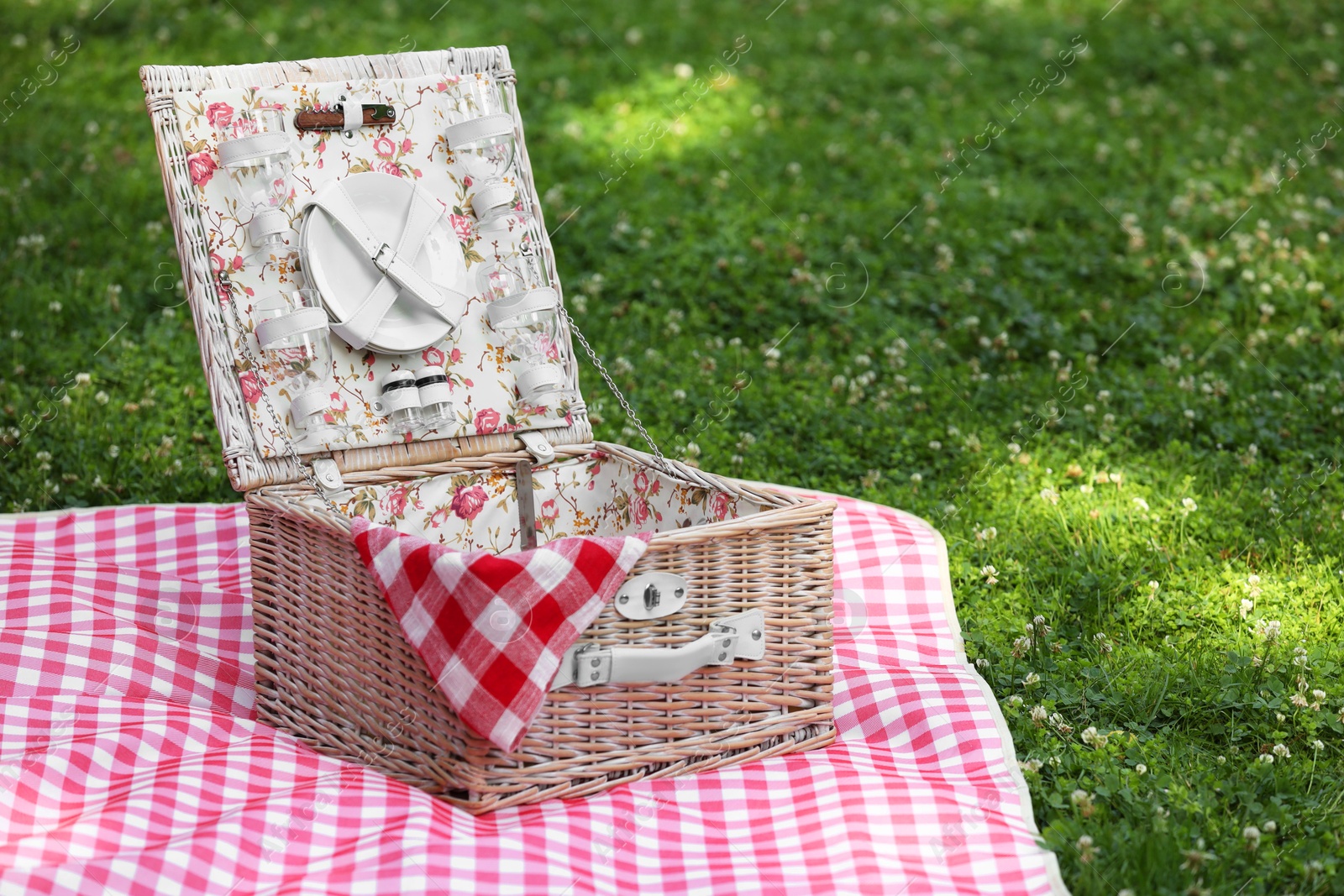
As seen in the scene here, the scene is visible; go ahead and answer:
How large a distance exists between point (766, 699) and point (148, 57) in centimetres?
534

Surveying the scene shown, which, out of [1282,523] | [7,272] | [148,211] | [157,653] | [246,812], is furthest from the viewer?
[148,211]

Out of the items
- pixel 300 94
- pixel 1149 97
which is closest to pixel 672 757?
Result: pixel 300 94

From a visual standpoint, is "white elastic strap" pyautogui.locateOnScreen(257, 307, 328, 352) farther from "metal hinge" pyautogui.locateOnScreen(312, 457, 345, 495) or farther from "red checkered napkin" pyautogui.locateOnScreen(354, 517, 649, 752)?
"red checkered napkin" pyautogui.locateOnScreen(354, 517, 649, 752)

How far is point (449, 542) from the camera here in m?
2.82

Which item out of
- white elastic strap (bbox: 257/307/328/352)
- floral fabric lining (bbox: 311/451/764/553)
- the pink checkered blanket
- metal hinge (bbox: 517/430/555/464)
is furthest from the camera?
metal hinge (bbox: 517/430/555/464)

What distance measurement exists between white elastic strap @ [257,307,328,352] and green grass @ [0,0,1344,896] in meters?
1.04

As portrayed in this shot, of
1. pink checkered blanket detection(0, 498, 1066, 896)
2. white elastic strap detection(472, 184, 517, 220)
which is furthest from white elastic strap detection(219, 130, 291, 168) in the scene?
pink checkered blanket detection(0, 498, 1066, 896)

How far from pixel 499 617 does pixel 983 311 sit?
119 inches

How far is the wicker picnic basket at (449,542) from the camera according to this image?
2119mm

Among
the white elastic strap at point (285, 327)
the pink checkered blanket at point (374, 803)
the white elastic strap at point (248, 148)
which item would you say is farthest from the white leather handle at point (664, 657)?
the white elastic strap at point (248, 148)

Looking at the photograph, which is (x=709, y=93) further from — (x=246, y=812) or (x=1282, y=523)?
(x=246, y=812)

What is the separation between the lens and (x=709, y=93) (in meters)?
6.24

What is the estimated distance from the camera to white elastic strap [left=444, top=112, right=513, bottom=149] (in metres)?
2.85

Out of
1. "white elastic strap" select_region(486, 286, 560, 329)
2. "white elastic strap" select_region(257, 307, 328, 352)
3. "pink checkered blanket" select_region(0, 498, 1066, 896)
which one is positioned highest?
"white elastic strap" select_region(257, 307, 328, 352)
